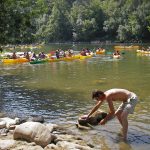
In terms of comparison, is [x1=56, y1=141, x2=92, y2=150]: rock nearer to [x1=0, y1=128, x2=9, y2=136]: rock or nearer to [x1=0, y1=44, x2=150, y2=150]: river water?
[x1=0, y1=44, x2=150, y2=150]: river water

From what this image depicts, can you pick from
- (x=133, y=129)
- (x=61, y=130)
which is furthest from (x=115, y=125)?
(x=61, y=130)

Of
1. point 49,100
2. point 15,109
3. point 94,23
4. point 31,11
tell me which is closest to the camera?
point 15,109

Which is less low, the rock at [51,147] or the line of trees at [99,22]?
the line of trees at [99,22]

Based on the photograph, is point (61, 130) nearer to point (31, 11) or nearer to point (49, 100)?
point (49, 100)

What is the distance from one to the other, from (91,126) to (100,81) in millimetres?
12920

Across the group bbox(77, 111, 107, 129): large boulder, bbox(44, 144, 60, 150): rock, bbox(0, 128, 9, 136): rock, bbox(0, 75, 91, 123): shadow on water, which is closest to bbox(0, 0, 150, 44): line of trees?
bbox(0, 75, 91, 123): shadow on water

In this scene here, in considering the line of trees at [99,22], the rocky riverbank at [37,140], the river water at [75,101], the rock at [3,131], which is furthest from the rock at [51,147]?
the line of trees at [99,22]

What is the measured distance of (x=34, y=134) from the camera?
10.8 metres

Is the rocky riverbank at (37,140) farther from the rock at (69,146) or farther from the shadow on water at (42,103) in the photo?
the shadow on water at (42,103)

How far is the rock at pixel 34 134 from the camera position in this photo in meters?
10.7

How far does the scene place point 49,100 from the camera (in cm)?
1911

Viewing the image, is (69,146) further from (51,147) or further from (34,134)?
(34,134)

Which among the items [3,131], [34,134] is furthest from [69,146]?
[3,131]

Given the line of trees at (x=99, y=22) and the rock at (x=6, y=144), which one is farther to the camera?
the line of trees at (x=99, y=22)
